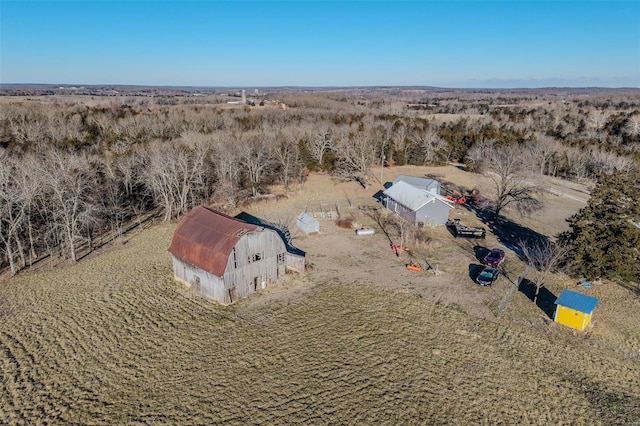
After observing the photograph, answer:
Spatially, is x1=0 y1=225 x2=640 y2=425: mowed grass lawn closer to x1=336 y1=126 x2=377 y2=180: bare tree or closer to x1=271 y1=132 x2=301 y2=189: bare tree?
x1=271 y1=132 x2=301 y2=189: bare tree

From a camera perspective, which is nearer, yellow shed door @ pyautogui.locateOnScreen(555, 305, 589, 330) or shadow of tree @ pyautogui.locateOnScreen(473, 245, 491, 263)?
yellow shed door @ pyautogui.locateOnScreen(555, 305, 589, 330)

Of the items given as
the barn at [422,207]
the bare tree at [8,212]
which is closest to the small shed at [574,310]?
the barn at [422,207]

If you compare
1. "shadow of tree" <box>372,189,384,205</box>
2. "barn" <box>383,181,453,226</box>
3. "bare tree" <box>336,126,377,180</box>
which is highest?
"bare tree" <box>336,126,377,180</box>

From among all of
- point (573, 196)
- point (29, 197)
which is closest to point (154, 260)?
point (29, 197)

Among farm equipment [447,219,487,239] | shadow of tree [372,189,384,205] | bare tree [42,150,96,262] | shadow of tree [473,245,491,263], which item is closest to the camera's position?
bare tree [42,150,96,262]

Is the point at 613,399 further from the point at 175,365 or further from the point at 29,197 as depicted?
the point at 29,197

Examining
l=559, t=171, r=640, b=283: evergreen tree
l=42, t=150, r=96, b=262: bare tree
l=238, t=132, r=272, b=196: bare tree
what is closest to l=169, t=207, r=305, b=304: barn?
l=42, t=150, r=96, b=262: bare tree

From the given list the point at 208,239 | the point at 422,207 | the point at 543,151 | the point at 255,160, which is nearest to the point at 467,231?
the point at 422,207
